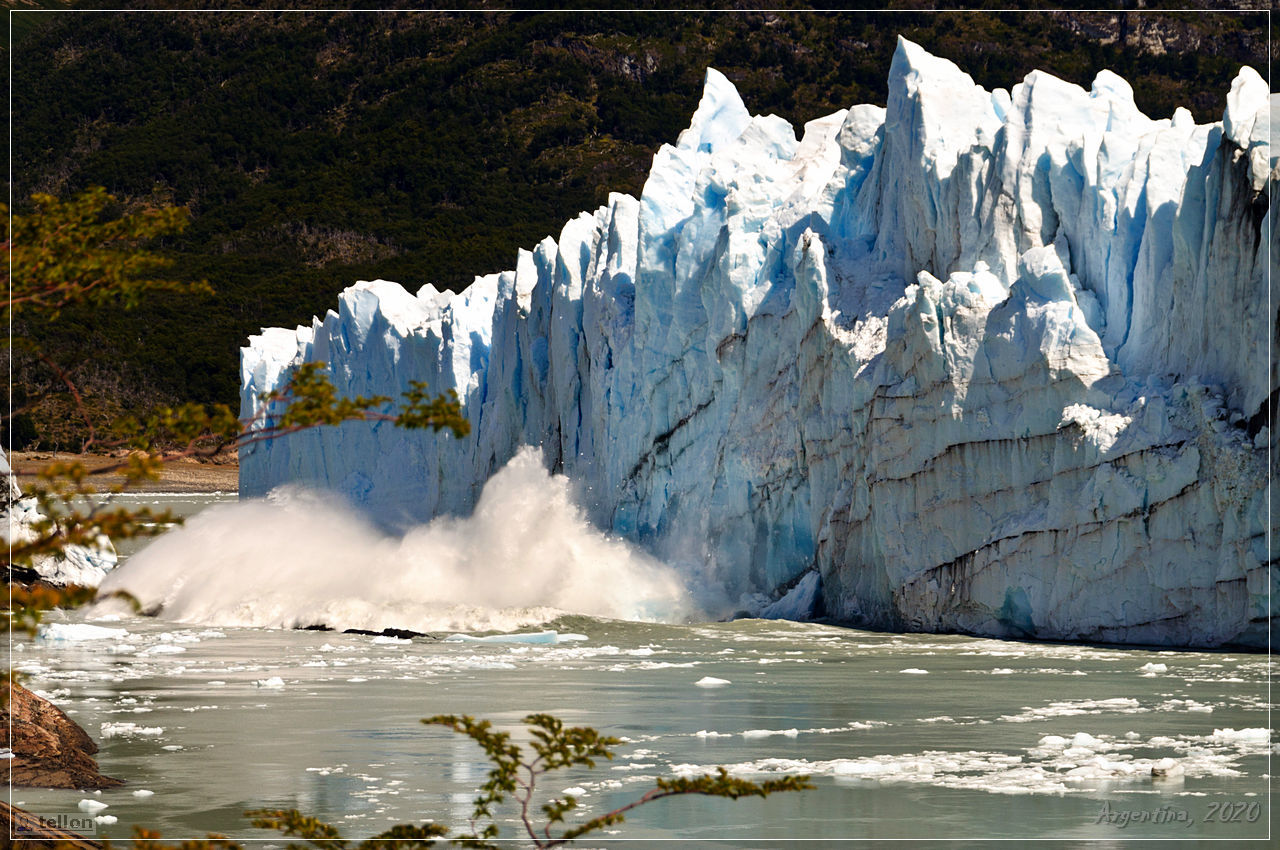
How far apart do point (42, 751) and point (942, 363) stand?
1151cm

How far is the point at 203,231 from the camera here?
89.9 m

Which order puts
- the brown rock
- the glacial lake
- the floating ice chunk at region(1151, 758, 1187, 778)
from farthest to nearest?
the brown rock < the floating ice chunk at region(1151, 758, 1187, 778) < the glacial lake

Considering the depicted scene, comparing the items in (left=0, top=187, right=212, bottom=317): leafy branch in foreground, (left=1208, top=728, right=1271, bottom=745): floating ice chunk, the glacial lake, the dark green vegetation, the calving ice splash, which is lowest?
the glacial lake

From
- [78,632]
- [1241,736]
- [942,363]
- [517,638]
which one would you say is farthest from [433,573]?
[1241,736]

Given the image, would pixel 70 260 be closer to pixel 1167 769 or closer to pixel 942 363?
pixel 1167 769

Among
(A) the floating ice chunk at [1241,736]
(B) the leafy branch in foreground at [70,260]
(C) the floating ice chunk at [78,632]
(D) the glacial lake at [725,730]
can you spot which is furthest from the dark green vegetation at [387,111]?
(B) the leafy branch in foreground at [70,260]

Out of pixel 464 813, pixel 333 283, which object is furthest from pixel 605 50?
pixel 464 813

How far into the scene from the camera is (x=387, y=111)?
3755 inches

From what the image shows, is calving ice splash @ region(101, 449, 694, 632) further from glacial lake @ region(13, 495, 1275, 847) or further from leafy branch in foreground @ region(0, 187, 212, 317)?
leafy branch in foreground @ region(0, 187, 212, 317)

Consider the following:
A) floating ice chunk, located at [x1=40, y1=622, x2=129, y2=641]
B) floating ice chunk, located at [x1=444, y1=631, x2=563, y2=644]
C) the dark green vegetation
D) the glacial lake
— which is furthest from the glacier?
the dark green vegetation

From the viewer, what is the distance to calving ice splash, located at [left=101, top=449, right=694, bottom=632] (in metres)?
23.3

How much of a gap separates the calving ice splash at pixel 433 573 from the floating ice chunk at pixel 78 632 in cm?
216

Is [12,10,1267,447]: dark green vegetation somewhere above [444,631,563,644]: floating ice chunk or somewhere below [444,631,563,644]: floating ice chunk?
above

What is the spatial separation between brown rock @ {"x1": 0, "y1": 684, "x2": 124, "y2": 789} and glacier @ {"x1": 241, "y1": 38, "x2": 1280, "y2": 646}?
10.9m
